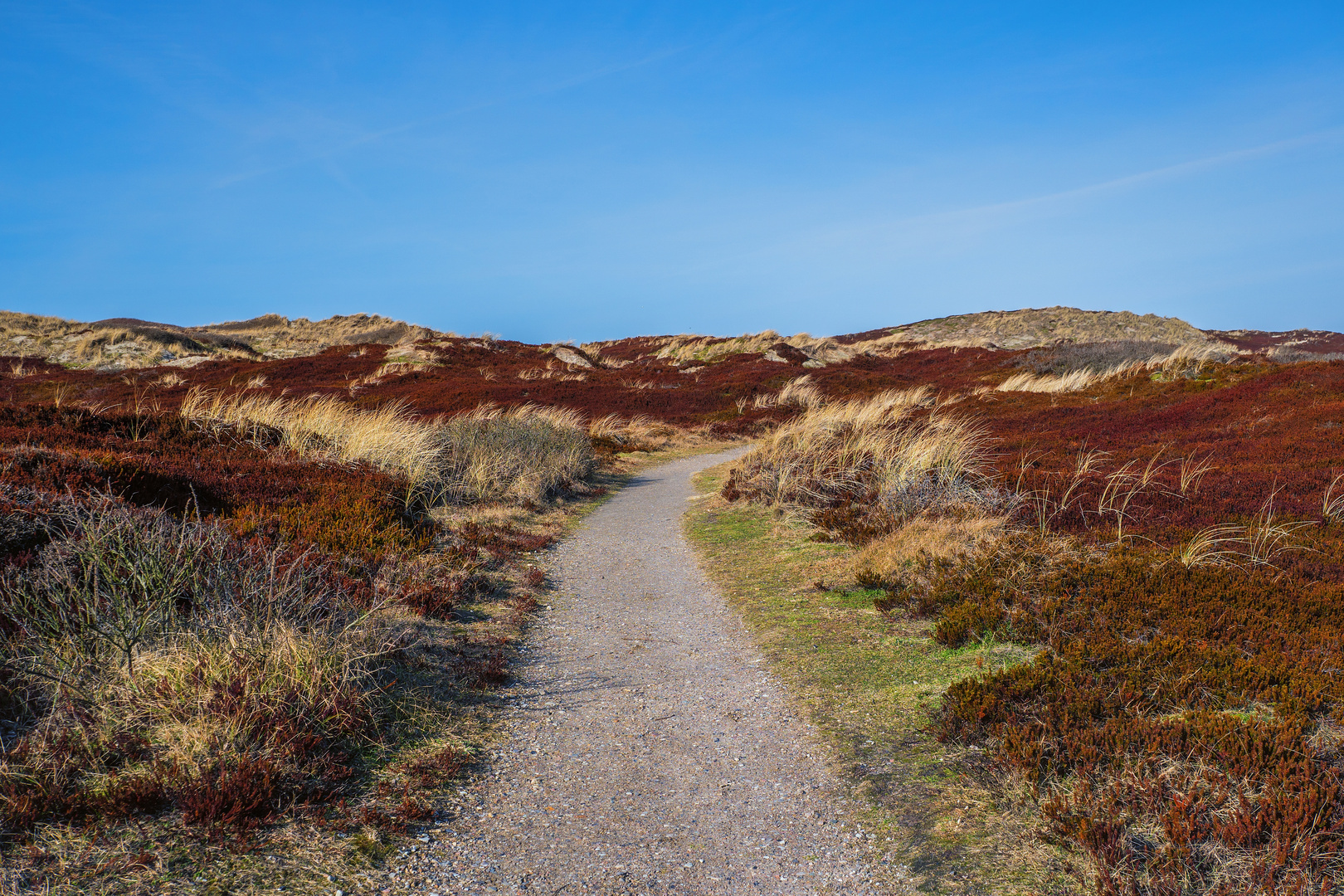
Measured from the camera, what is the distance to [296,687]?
4.13m

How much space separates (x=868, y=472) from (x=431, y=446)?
26.2 feet

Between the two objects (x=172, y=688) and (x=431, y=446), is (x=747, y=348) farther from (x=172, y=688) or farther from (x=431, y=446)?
(x=172, y=688)

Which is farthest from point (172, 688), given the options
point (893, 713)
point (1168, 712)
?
point (1168, 712)

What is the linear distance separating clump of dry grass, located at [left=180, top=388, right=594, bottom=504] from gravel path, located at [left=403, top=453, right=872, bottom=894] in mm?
5682

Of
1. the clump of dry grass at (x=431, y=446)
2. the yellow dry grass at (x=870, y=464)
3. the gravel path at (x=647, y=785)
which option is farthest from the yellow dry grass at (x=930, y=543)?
the clump of dry grass at (x=431, y=446)

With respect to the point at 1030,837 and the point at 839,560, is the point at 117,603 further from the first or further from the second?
the point at 839,560

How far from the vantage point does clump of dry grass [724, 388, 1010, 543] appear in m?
9.50

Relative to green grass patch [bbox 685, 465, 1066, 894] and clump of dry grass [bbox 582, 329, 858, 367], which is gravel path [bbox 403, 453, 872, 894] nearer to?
green grass patch [bbox 685, 465, 1066, 894]

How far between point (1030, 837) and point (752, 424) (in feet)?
→ 75.8

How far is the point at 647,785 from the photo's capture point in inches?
160

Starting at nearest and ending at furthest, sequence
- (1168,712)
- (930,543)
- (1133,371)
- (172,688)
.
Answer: (172,688)
(1168,712)
(930,543)
(1133,371)

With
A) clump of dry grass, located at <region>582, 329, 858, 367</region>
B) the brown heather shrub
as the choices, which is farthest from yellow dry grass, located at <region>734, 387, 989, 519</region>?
clump of dry grass, located at <region>582, 329, 858, 367</region>

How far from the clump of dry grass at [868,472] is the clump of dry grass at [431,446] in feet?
13.2

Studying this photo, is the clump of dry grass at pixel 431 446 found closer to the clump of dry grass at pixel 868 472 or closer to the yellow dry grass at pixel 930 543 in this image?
the clump of dry grass at pixel 868 472
